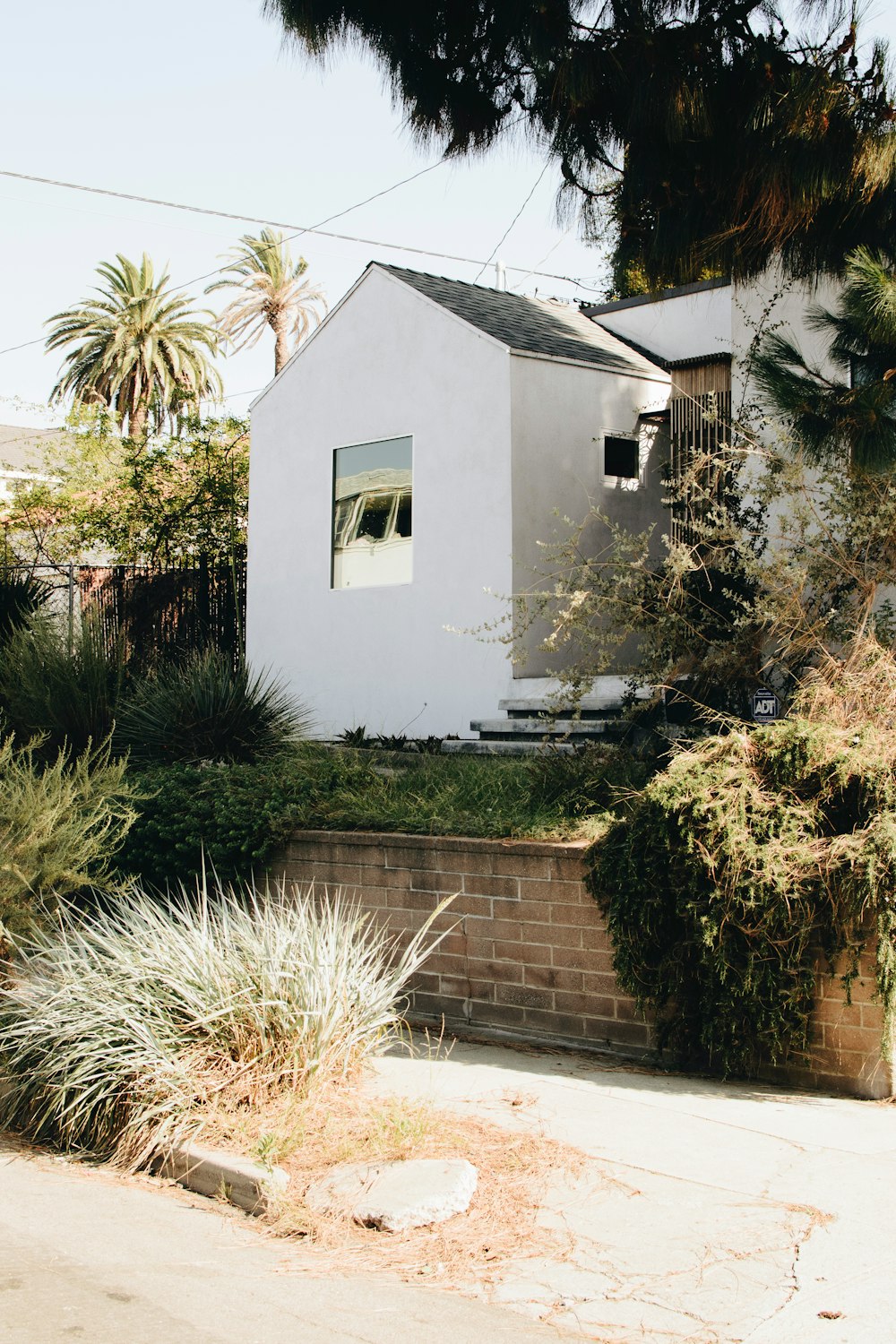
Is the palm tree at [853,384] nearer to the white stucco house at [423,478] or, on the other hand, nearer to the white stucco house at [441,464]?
the white stucco house at [441,464]

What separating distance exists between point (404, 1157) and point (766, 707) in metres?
4.50

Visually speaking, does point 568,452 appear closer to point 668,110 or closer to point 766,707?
point 668,110

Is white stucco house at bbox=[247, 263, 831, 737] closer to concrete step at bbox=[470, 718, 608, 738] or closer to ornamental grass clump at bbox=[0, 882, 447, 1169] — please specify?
concrete step at bbox=[470, 718, 608, 738]

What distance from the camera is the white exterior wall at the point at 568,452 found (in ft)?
42.1

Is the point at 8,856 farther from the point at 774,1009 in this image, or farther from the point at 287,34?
the point at 287,34

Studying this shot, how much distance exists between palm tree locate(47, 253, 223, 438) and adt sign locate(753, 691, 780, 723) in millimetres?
26417

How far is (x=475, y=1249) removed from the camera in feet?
14.3

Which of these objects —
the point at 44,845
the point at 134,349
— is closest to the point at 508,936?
the point at 44,845

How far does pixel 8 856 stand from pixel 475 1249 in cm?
412

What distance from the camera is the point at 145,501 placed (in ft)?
74.0

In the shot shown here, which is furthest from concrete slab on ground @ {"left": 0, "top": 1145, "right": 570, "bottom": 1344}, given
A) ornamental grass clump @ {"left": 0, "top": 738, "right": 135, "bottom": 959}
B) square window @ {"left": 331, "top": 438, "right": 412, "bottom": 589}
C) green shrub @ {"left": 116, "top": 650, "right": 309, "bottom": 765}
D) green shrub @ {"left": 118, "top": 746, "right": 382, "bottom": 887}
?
square window @ {"left": 331, "top": 438, "right": 412, "bottom": 589}

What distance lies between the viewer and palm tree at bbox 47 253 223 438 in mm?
32750

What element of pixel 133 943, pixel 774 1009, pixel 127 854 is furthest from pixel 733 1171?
pixel 127 854

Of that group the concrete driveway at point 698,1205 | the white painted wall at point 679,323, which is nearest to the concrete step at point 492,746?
the concrete driveway at point 698,1205
